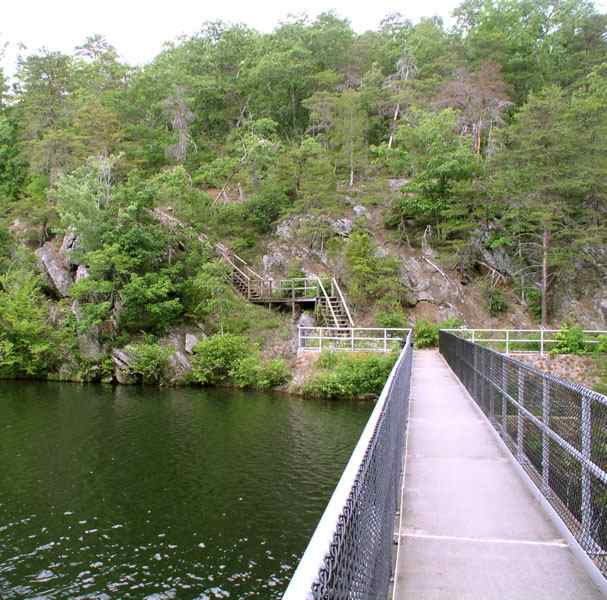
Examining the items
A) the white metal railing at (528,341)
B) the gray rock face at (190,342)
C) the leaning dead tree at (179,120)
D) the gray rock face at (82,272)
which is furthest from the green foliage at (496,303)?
the leaning dead tree at (179,120)

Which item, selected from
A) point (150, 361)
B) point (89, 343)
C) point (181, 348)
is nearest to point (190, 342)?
point (181, 348)

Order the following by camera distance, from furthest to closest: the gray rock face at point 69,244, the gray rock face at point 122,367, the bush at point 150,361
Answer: the gray rock face at point 69,244 → the gray rock face at point 122,367 → the bush at point 150,361

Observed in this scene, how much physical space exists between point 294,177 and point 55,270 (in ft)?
55.4

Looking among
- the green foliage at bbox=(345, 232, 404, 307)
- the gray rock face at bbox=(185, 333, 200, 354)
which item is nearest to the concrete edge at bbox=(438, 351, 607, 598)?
the green foliage at bbox=(345, 232, 404, 307)

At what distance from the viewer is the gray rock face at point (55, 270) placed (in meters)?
33.3

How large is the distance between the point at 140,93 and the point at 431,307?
38.4 meters

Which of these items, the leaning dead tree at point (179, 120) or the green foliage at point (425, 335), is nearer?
the green foliage at point (425, 335)

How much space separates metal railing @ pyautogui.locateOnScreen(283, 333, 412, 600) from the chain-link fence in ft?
→ 5.23

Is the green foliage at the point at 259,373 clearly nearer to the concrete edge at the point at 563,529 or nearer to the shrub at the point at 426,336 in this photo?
the shrub at the point at 426,336

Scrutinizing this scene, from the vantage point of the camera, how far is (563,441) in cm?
468

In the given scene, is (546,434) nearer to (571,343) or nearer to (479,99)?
(571,343)

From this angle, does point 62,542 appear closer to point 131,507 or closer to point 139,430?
point 131,507

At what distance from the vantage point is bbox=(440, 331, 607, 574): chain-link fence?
3938 millimetres

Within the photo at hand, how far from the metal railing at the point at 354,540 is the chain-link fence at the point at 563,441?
1594 mm
